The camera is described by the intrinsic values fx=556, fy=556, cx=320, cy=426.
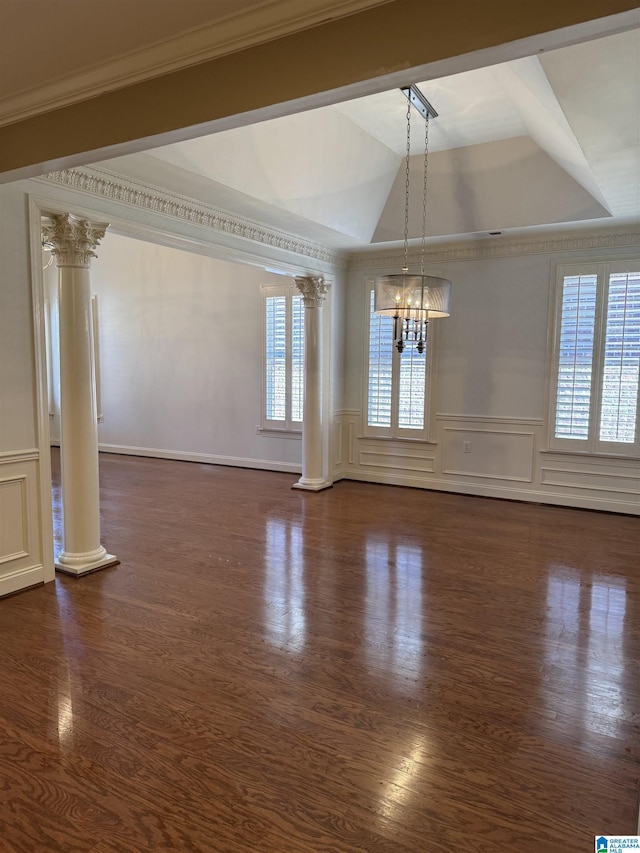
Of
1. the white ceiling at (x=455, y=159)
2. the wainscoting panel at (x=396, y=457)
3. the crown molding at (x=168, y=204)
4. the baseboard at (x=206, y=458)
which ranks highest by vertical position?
the white ceiling at (x=455, y=159)

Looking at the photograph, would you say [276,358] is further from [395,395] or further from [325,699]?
[325,699]

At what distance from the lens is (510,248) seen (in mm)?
6156

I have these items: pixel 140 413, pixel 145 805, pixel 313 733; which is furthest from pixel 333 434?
pixel 145 805

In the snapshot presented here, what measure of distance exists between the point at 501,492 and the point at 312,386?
2559mm

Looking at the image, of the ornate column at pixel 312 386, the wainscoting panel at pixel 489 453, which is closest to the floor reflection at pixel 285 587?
the ornate column at pixel 312 386

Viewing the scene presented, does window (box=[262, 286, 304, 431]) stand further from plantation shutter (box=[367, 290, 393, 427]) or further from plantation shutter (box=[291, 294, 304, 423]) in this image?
plantation shutter (box=[367, 290, 393, 427])

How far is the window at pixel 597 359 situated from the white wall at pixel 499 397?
0.15 meters

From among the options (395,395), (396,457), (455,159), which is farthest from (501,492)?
(455,159)

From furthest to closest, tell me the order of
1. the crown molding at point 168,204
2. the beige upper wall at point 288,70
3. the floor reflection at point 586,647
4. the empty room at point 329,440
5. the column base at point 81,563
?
the column base at point 81,563, the crown molding at point 168,204, the floor reflection at point 586,647, the empty room at point 329,440, the beige upper wall at point 288,70

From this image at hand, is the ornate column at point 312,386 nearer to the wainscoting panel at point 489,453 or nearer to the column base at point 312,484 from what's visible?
the column base at point 312,484

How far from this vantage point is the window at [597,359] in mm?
5602

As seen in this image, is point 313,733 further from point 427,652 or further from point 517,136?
point 517,136

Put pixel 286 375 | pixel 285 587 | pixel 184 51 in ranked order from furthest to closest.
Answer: pixel 286 375 < pixel 285 587 < pixel 184 51

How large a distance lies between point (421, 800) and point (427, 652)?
107 centimetres
